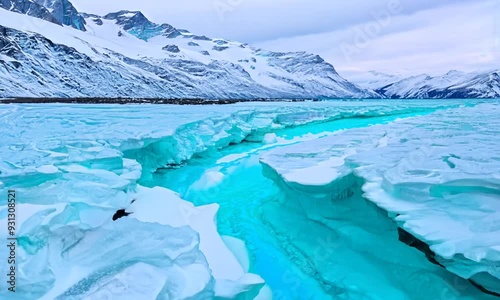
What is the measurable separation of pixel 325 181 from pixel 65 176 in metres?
2.96

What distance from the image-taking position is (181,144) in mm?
8992

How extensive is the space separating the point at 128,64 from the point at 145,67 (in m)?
5.00

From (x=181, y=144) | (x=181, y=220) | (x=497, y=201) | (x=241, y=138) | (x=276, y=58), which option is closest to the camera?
(x=497, y=201)

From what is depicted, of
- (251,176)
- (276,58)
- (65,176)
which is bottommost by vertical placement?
(251,176)

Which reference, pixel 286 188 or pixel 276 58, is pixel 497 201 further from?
pixel 276 58

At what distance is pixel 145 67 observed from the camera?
2817 inches

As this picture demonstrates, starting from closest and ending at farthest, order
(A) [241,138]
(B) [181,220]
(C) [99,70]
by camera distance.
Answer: (B) [181,220], (A) [241,138], (C) [99,70]

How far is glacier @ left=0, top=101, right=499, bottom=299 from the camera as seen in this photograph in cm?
276

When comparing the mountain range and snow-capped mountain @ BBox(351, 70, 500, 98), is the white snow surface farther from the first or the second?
snow-capped mountain @ BBox(351, 70, 500, 98)

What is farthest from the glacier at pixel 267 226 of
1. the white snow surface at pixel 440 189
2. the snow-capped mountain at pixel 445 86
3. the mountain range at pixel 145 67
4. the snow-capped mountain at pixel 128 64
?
the snow-capped mountain at pixel 445 86

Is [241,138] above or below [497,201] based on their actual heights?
below

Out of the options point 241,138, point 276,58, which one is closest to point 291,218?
point 241,138

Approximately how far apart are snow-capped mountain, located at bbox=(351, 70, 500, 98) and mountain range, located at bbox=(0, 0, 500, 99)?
0.34 metres

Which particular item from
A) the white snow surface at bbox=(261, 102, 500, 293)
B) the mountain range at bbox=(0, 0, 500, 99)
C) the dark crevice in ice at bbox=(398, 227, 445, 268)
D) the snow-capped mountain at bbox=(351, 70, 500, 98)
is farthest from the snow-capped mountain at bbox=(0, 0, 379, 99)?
the dark crevice in ice at bbox=(398, 227, 445, 268)
